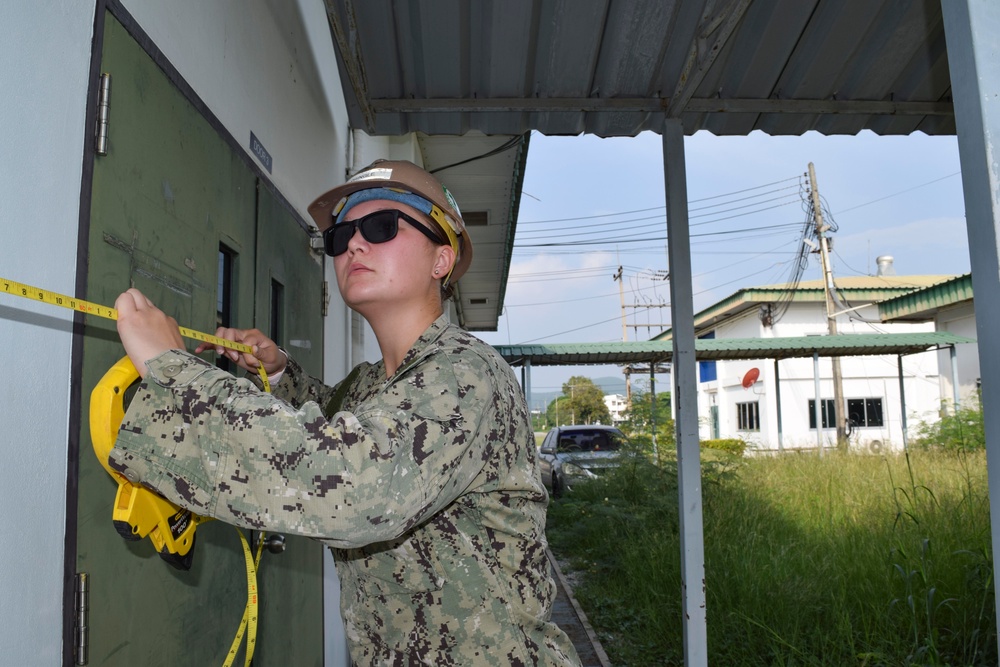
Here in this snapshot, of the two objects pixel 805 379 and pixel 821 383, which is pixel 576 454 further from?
pixel 821 383

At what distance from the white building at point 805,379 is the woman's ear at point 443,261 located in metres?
25.4

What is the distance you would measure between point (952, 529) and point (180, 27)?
5860 mm

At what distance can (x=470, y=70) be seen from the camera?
11.9 ft

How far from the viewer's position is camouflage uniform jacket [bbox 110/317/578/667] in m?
1.20

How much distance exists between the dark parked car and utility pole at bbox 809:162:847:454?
8330mm

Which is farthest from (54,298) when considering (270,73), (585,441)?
(585,441)

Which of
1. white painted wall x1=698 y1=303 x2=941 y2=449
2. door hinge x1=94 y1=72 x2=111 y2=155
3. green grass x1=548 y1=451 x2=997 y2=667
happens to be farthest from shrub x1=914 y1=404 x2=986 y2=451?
door hinge x1=94 y1=72 x2=111 y2=155

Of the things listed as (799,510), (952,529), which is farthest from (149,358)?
(799,510)

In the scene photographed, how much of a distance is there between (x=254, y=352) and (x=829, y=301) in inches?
1135

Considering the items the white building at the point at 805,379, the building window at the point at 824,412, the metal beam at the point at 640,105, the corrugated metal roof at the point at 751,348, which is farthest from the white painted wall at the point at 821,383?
the metal beam at the point at 640,105

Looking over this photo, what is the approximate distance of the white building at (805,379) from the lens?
27.8m

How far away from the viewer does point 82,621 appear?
4.81 ft

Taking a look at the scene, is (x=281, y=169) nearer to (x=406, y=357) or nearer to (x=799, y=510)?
(x=406, y=357)

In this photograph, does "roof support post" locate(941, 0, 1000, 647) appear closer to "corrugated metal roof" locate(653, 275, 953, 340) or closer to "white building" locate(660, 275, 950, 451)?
"white building" locate(660, 275, 950, 451)
